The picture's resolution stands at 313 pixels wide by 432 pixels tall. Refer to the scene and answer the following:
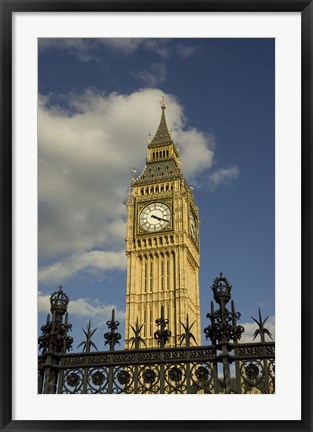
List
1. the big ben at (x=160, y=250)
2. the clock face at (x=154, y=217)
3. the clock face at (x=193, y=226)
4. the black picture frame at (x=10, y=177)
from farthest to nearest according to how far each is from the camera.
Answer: the clock face at (x=193, y=226) → the clock face at (x=154, y=217) → the big ben at (x=160, y=250) → the black picture frame at (x=10, y=177)

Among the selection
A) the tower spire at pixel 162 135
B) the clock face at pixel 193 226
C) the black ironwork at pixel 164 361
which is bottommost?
the black ironwork at pixel 164 361

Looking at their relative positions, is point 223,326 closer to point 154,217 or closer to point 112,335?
point 112,335

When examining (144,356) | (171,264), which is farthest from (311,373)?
(171,264)

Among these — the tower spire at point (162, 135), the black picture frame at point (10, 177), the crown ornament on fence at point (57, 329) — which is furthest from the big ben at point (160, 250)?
the black picture frame at point (10, 177)

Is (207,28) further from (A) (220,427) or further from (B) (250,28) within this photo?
(A) (220,427)

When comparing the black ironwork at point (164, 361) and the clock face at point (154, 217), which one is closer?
the black ironwork at point (164, 361)

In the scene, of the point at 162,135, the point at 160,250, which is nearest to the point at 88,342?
the point at 160,250

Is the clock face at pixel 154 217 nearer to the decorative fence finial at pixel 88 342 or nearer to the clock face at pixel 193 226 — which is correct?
Result: the clock face at pixel 193 226
